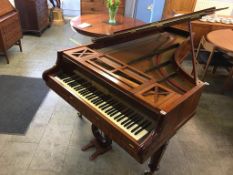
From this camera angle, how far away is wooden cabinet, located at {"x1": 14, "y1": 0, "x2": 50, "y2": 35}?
4.09 metres

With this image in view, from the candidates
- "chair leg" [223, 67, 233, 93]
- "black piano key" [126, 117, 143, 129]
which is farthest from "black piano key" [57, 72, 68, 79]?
"chair leg" [223, 67, 233, 93]

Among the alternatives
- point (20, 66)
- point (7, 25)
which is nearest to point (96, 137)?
point (20, 66)

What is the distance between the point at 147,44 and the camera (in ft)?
7.13

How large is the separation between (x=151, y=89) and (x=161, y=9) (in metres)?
3.72

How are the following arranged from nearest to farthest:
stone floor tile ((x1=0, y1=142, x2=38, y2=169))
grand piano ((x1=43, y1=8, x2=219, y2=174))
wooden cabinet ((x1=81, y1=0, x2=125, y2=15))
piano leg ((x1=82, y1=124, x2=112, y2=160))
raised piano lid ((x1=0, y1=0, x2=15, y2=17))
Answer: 1. grand piano ((x1=43, y1=8, x2=219, y2=174))
2. stone floor tile ((x1=0, y1=142, x2=38, y2=169))
3. piano leg ((x1=82, y1=124, x2=112, y2=160))
4. raised piano lid ((x1=0, y1=0, x2=15, y2=17))
5. wooden cabinet ((x1=81, y1=0, x2=125, y2=15))

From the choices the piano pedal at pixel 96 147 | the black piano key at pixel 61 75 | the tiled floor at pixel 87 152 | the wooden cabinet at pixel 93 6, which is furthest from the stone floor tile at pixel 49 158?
the wooden cabinet at pixel 93 6

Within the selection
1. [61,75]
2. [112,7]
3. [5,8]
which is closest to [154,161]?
[61,75]

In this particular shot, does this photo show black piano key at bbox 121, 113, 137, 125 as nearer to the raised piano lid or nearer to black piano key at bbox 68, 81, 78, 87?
black piano key at bbox 68, 81, 78, 87

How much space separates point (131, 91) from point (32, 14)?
3.82 metres

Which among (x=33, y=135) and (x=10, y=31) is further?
(x=10, y=31)

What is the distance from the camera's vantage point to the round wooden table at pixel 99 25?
2.78 meters

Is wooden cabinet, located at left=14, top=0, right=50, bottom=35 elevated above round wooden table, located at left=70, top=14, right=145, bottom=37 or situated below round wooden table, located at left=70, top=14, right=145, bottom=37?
below

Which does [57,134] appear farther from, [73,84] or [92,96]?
[92,96]

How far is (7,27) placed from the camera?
321 centimetres
